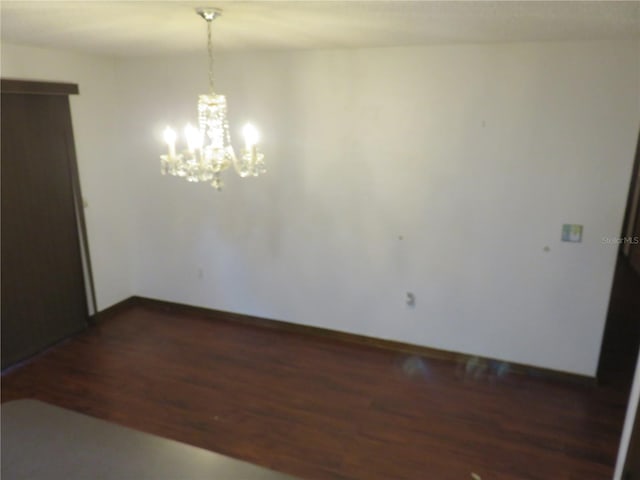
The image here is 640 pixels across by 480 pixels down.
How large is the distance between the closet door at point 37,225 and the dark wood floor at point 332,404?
0.82 feet

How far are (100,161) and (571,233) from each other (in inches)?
161

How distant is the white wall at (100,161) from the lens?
3803 mm

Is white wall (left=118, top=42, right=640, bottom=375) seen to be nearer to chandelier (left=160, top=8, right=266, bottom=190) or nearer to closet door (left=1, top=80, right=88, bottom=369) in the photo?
closet door (left=1, top=80, right=88, bottom=369)

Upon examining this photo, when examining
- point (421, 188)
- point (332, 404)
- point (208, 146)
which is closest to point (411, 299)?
point (421, 188)

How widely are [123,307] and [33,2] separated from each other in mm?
3359

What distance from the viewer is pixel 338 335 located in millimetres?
4098

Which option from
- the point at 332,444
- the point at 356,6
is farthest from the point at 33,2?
the point at 332,444

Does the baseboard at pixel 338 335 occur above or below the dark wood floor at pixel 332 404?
above

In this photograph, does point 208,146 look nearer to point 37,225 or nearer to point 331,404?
point 331,404

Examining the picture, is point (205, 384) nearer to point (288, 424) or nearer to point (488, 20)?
point (288, 424)

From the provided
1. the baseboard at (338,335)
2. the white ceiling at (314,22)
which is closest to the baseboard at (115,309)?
the baseboard at (338,335)

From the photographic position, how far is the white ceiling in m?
2.00

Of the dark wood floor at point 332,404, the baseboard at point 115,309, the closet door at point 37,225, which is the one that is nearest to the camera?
the dark wood floor at point 332,404

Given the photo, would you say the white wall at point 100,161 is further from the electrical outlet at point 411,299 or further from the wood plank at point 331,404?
the electrical outlet at point 411,299
